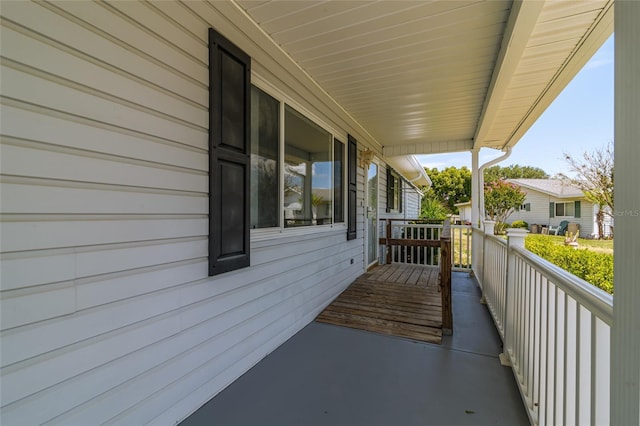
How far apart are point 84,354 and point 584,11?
355cm

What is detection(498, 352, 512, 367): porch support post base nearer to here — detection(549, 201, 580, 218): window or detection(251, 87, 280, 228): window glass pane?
detection(251, 87, 280, 228): window glass pane

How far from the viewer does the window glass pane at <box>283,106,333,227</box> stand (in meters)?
2.88

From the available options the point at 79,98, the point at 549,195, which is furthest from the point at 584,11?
the point at 549,195

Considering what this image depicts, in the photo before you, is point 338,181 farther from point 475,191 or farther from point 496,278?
point 475,191

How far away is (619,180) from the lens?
675 mm

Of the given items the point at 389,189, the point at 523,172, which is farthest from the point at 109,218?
the point at 523,172

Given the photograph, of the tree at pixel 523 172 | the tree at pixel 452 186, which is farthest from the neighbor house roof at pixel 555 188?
the tree at pixel 523 172

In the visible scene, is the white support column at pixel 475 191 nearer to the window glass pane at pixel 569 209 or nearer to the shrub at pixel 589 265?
the shrub at pixel 589 265

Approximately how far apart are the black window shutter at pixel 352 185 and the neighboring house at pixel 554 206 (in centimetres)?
1295

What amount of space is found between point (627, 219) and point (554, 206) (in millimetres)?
19894

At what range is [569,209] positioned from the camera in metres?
14.9

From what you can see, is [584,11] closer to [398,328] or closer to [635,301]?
[635,301]

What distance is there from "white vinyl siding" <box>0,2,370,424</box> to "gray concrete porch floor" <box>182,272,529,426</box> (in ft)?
1.09

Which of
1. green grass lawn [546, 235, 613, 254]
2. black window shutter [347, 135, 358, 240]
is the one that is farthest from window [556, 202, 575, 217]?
black window shutter [347, 135, 358, 240]
